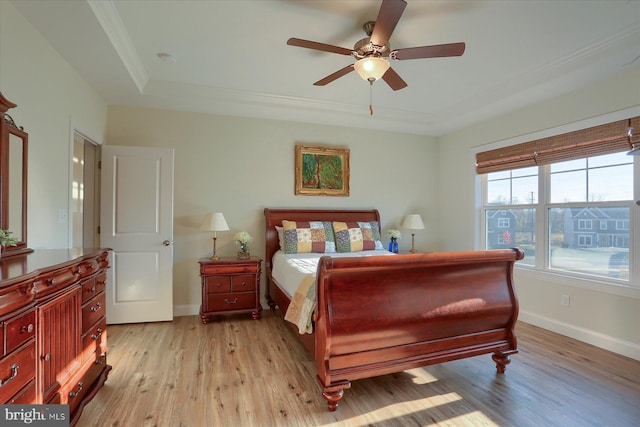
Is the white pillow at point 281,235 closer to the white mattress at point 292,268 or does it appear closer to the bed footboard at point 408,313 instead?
the white mattress at point 292,268

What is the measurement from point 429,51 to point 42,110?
2854 mm

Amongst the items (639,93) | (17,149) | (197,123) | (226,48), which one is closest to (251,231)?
(197,123)

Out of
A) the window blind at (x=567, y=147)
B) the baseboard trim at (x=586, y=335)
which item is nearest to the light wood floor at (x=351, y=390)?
the baseboard trim at (x=586, y=335)

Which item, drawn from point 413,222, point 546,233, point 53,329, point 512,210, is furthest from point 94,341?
point 512,210

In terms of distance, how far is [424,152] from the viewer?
16.8 feet

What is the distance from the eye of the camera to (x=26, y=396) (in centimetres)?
127

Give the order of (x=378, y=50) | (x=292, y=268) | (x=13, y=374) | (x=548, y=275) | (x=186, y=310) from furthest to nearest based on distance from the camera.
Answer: (x=186, y=310), (x=548, y=275), (x=292, y=268), (x=378, y=50), (x=13, y=374)

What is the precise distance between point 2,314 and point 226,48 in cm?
247

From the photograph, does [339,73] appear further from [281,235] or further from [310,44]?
[281,235]

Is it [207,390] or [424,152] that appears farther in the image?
[424,152]

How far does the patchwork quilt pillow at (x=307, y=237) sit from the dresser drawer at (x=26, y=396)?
8.74ft

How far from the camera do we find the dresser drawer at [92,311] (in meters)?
1.86

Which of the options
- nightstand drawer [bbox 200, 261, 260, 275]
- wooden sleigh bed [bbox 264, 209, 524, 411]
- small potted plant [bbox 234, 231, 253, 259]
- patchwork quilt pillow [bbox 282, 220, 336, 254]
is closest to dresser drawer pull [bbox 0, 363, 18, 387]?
wooden sleigh bed [bbox 264, 209, 524, 411]

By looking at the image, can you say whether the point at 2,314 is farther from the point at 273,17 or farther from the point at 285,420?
the point at 273,17
